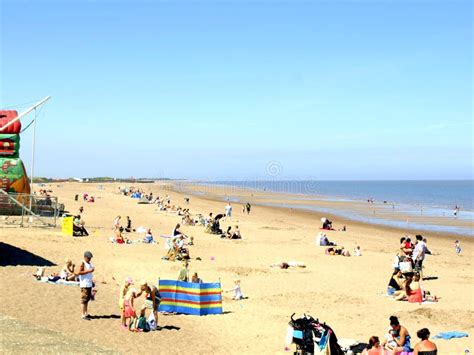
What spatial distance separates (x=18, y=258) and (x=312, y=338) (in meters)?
11.9

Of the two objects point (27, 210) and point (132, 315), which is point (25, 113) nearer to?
point (27, 210)

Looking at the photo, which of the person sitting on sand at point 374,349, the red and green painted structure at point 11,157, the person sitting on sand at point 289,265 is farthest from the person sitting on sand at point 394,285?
A: the red and green painted structure at point 11,157

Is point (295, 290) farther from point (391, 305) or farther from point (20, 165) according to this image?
point (20, 165)

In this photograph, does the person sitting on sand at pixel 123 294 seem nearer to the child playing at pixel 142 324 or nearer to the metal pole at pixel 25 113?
the child playing at pixel 142 324

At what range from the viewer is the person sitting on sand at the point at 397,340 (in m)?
10.5

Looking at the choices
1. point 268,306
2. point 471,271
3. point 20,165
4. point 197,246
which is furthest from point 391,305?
point 20,165

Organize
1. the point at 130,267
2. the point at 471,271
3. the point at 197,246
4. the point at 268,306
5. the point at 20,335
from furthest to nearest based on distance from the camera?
the point at 197,246 < the point at 471,271 < the point at 130,267 < the point at 268,306 < the point at 20,335

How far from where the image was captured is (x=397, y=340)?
1062 centimetres

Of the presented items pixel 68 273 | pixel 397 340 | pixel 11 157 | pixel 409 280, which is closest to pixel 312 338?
pixel 397 340

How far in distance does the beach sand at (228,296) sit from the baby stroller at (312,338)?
35.0 inches

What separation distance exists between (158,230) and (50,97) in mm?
11355

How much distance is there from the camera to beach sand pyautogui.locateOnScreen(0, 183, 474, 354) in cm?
1109

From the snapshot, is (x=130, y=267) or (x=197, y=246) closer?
(x=130, y=267)

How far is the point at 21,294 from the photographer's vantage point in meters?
13.5
